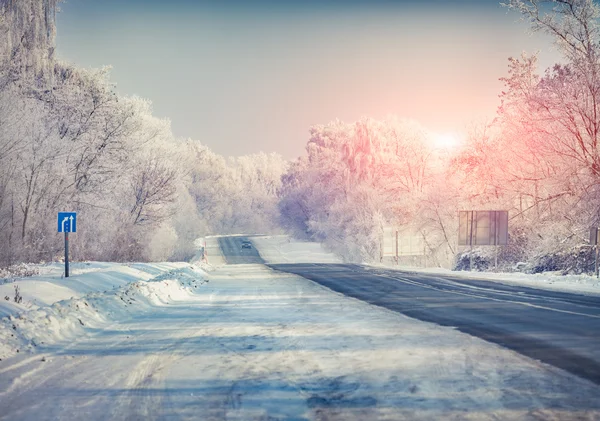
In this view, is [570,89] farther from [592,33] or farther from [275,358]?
[275,358]

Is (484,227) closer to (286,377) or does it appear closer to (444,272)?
(444,272)

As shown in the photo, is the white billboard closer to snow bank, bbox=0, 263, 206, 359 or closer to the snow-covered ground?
the snow-covered ground

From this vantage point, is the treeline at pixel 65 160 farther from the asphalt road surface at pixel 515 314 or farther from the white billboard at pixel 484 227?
the white billboard at pixel 484 227

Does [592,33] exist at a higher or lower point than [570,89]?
higher

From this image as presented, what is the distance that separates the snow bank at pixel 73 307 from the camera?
8.86 metres

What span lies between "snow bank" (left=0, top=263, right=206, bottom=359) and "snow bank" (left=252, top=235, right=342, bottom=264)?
148ft

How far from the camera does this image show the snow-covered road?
5418mm

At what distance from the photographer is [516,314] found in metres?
12.0

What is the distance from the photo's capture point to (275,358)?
783 cm

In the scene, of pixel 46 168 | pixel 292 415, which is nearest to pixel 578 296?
pixel 292 415

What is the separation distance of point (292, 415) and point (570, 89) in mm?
26696

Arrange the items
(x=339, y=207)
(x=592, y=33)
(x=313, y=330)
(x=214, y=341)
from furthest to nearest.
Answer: (x=339, y=207)
(x=592, y=33)
(x=313, y=330)
(x=214, y=341)

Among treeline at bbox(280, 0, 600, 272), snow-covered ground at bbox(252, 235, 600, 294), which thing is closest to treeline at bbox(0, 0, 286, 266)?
snow-covered ground at bbox(252, 235, 600, 294)

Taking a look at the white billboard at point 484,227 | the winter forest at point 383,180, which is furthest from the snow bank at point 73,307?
the white billboard at point 484,227
